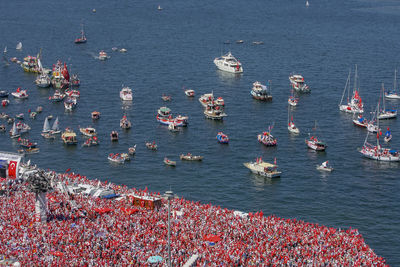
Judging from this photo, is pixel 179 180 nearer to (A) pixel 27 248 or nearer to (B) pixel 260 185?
(B) pixel 260 185

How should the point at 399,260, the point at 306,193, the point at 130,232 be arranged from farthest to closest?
the point at 306,193, the point at 399,260, the point at 130,232

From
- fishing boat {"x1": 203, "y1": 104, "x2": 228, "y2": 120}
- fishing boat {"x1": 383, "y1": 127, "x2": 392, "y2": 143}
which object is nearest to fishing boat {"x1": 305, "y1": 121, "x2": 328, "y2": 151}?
fishing boat {"x1": 383, "y1": 127, "x2": 392, "y2": 143}

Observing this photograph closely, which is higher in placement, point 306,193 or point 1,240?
point 1,240

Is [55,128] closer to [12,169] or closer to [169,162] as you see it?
[169,162]

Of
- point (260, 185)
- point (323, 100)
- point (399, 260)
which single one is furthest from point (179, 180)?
point (323, 100)

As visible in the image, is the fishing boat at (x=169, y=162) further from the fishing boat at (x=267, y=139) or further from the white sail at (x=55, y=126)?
the white sail at (x=55, y=126)

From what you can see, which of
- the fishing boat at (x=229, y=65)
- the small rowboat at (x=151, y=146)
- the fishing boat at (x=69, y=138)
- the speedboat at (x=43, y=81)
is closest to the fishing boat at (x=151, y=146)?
the small rowboat at (x=151, y=146)
